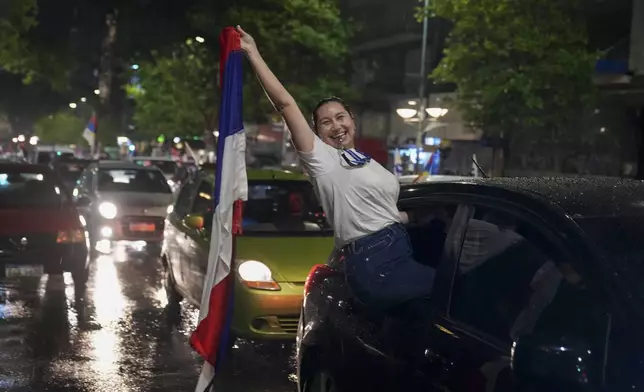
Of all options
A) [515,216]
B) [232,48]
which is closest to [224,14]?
[232,48]

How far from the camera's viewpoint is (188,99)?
45.8 m

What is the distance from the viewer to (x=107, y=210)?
54.3ft

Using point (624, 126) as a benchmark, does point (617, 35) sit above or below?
above

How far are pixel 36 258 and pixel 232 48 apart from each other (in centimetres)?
684

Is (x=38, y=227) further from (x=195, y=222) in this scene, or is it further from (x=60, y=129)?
→ (x=60, y=129)

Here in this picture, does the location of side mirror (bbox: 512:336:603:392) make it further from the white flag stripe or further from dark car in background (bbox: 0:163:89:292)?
dark car in background (bbox: 0:163:89:292)

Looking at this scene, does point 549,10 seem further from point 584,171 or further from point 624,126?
point 584,171

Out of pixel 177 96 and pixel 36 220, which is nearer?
pixel 36 220

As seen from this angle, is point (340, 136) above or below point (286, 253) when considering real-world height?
above

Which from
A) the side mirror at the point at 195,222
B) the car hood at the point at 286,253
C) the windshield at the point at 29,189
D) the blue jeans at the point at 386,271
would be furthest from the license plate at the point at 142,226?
the blue jeans at the point at 386,271

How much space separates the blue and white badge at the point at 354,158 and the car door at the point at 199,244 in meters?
4.43

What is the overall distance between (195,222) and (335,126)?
4.82 meters

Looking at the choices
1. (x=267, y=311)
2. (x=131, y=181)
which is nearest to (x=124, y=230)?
(x=131, y=181)

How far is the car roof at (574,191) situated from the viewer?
3.41 m
